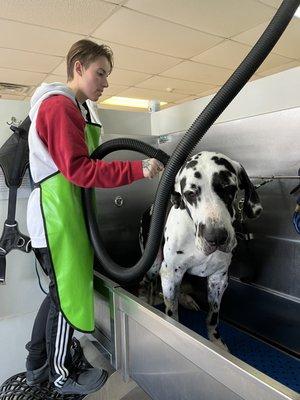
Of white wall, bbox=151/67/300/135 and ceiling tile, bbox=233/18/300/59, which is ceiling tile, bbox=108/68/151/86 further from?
white wall, bbox=151/67/300/135

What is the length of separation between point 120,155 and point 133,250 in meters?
0.52

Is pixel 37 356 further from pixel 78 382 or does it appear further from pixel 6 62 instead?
pixel 6 62

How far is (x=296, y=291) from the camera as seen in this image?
1.31 meters

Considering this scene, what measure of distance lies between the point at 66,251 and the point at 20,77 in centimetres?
441

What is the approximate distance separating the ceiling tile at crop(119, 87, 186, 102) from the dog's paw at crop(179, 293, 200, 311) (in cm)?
461

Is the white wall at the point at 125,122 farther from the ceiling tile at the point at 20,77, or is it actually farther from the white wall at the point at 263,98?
the ceiling tile at the point at 20,77

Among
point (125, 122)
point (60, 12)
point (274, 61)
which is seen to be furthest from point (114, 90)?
point (125, 122)

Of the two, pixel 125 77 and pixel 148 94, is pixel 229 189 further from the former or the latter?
pixel 148 94

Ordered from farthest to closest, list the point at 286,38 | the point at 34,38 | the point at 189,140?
the point at 286,38
the point at 34,38
the point at 189,140

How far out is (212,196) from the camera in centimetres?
102

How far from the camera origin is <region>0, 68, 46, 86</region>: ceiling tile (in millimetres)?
4465

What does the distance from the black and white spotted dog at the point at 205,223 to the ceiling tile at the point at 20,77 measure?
412cm

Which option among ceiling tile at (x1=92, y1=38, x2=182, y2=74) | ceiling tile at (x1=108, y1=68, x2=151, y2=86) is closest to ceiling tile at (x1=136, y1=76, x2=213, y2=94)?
ceiling tile at (x1=108, y1=68, x2=151, y2=86)

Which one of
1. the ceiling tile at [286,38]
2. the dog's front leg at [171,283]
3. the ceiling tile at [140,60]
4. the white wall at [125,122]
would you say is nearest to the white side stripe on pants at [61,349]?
the dog's front leg at [171,283]
